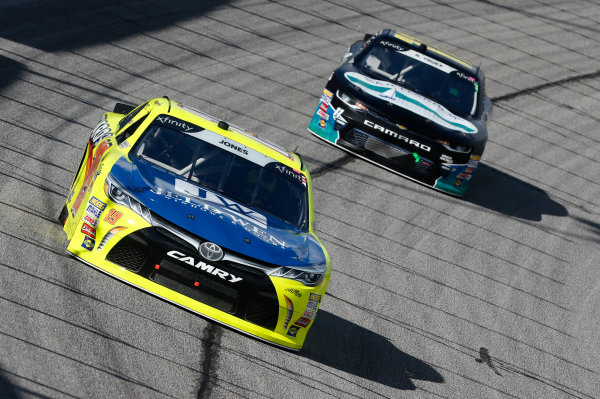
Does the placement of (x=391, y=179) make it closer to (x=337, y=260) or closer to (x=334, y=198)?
(x=334, y=198)

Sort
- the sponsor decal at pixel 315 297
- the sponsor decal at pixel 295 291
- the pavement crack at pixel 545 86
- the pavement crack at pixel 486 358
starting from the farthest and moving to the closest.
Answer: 1. the pavement crack at pixel 545 86
2. the pavement crack at pixel 486 358
3. the sponsor decal at pixel 315 297
4. the sponsor decal at pixel 295 291

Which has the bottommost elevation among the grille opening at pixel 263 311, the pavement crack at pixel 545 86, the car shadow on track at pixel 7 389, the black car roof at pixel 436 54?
the pavement crack at pixel 545 86

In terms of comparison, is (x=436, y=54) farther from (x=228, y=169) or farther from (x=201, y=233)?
(x=201, y=233)

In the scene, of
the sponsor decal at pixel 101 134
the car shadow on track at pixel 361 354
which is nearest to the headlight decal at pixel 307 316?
the car shadow on track at pixel 361 354

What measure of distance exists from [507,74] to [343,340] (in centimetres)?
1314

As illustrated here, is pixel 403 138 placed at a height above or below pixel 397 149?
above

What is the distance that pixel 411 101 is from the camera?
13.3m

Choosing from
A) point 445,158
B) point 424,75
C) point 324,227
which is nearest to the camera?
point 324,227

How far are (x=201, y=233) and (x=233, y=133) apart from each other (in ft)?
5.97

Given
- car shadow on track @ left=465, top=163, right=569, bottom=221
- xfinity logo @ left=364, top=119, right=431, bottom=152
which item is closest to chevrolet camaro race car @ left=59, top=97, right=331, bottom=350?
xfinity logo @ left=364, top=119, right=431, bottom=152

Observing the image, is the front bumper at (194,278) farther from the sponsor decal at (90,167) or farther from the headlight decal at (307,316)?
the sponsor decal at (90,167)

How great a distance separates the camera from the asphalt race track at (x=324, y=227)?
7.15m

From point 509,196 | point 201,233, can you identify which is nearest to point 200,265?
point 201,233

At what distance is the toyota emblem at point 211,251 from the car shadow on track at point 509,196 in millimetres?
7194
